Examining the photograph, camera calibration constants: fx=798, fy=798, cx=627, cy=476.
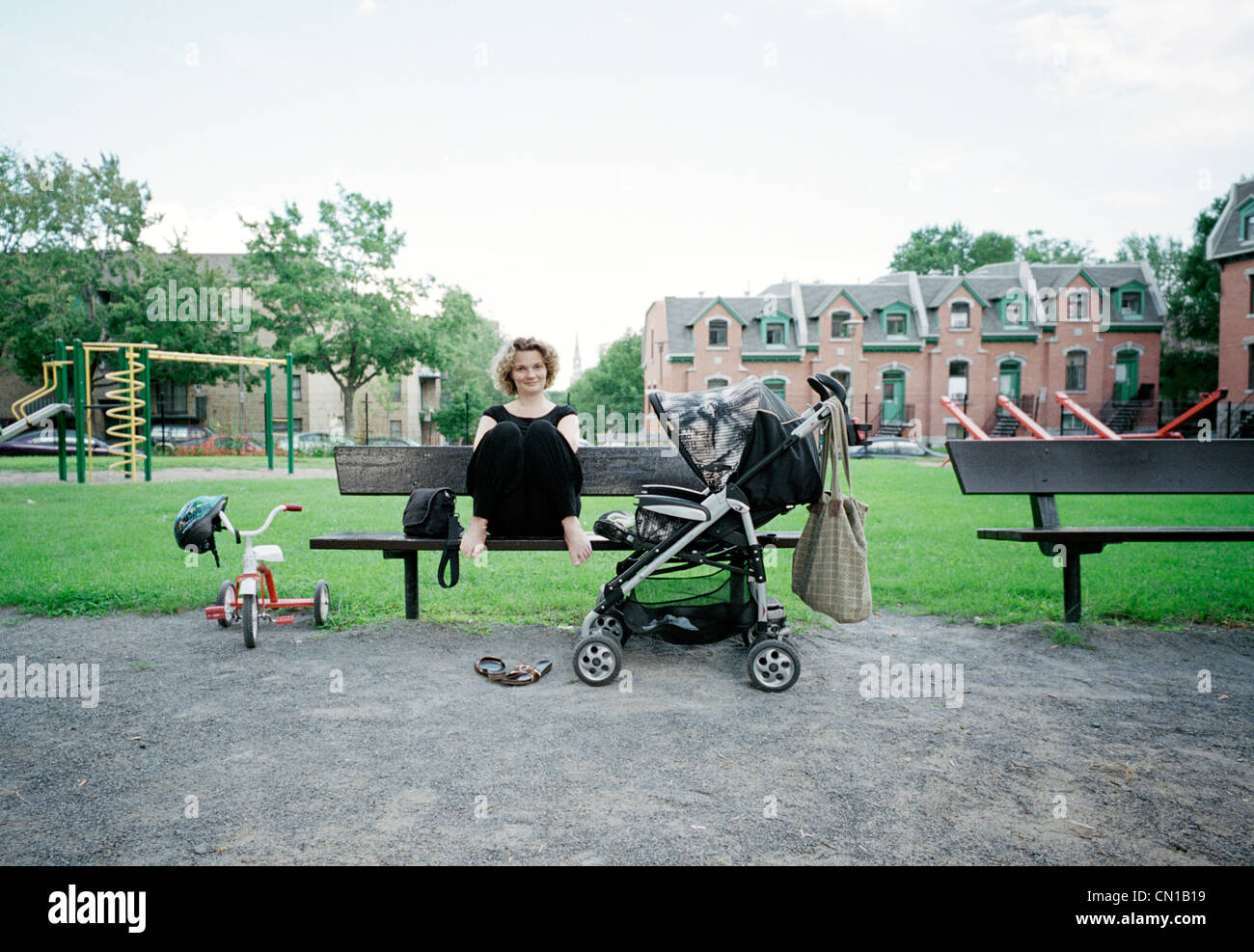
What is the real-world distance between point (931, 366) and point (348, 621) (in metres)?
43.6

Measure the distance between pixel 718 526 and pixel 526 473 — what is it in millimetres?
1195

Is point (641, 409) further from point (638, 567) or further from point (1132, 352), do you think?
point (638, 567)

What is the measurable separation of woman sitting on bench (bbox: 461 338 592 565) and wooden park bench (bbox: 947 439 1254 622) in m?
2.36

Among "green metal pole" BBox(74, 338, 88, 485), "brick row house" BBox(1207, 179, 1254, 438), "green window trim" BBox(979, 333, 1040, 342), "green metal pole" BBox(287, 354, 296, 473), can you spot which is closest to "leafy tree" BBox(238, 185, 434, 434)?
"green metal pole" BBox(287, 354, 296, 473)

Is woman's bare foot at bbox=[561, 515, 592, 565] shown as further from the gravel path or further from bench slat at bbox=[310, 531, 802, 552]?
the gravel path

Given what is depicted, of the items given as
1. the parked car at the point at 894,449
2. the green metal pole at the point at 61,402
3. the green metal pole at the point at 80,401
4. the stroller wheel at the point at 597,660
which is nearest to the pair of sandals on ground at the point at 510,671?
the stroller wheel at the point at 597,660

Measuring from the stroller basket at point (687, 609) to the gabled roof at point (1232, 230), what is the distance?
41.4 meters

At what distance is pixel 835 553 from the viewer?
Result: 3922 millimetres

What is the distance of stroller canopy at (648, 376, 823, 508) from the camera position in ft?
12.7

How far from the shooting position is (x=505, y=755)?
303 centimetres

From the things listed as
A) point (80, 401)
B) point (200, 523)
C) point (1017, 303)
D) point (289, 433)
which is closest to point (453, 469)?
point (200, 523)

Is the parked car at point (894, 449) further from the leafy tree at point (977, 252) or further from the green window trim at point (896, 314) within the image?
the leafy tree at point (977, 252)

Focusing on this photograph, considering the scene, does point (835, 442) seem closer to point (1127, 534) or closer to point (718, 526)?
point (718, 526)

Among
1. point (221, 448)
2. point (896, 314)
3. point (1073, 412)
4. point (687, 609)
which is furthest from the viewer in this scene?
point (896, 314)
